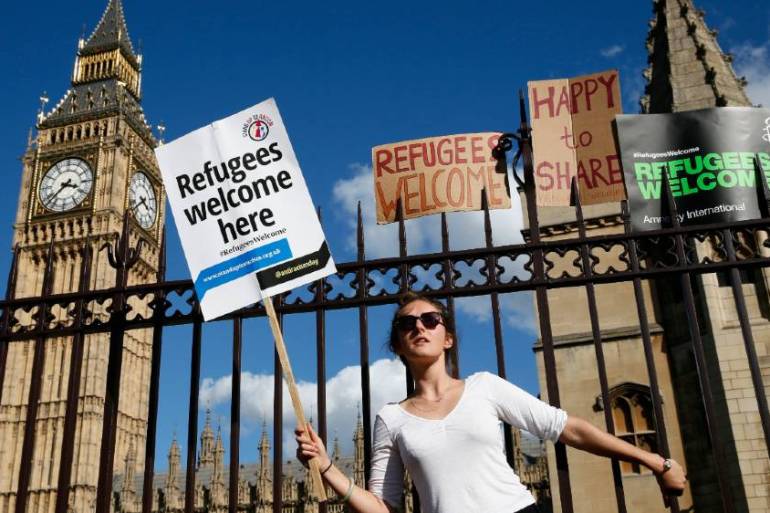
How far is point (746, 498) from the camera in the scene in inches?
408

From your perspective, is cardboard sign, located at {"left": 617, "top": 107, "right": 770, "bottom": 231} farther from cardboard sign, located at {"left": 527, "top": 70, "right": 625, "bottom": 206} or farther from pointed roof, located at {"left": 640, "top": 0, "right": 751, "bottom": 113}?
pointed roof, located at {"left": 640, "top": 0, "right": 751, "bottom": 113}

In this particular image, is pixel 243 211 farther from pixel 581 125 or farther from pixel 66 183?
pixel 66 183

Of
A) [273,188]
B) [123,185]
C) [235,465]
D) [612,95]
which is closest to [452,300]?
[273,188]

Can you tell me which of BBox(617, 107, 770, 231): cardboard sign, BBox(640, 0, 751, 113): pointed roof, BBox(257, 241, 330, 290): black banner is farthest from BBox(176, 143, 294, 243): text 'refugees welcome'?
BBox(640, 0, 751, 113): pointed roof

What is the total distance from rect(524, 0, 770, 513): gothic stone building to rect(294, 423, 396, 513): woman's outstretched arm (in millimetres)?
7914

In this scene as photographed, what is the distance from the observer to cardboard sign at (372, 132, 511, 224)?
5.54 meters

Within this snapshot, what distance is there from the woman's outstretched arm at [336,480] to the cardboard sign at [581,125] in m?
3.20

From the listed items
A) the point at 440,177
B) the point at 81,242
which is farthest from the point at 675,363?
the point at 81,242

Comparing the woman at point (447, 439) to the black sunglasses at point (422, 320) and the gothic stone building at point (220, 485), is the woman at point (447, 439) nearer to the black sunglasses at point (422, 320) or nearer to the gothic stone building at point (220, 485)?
the black sunglasses at point (422, 320)

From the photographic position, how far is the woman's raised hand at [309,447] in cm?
333

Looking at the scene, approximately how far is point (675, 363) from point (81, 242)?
1601 inches

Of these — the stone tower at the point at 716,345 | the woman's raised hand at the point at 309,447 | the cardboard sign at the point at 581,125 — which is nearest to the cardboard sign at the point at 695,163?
the cardboard sign at the point at 581,125

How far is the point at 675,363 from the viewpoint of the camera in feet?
40.4

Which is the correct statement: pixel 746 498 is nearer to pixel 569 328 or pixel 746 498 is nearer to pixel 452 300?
pixel 569 328
